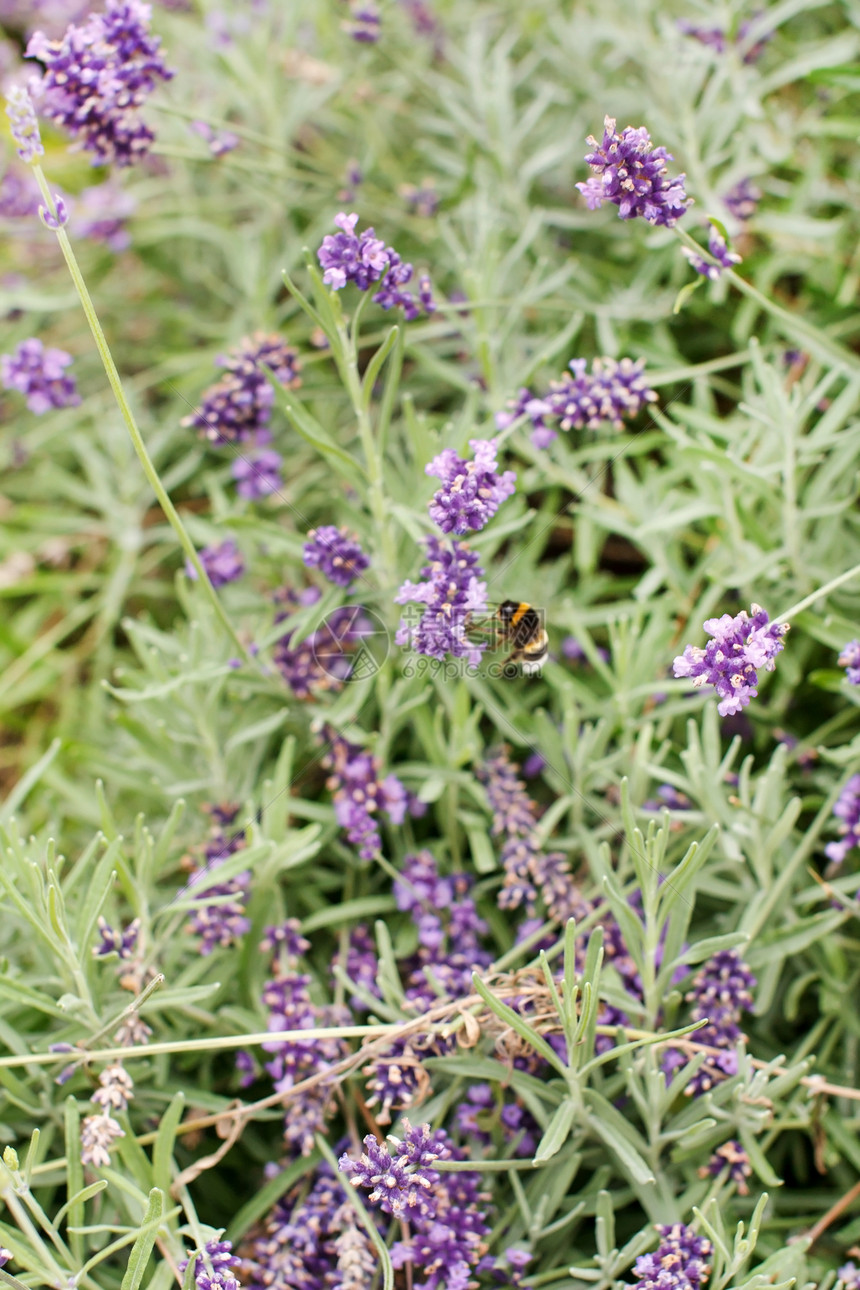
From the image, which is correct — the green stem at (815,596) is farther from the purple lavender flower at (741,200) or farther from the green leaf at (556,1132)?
the purple lavender flower at (741,200)

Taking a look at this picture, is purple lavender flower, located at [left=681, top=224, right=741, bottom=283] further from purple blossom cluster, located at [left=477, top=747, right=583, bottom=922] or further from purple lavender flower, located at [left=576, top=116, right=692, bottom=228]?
purple blossom cluster, located at [left=477, top=747, right=583, bottom=922]

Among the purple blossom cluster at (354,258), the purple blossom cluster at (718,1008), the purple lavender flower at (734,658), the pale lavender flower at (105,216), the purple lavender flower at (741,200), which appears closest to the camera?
the purple lavender flower at (734,658)

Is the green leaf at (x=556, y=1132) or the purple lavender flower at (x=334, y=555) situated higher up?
the purple lavender flower at (x=334, y=555)

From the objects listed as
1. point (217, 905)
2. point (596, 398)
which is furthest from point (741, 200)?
point (217, 905)

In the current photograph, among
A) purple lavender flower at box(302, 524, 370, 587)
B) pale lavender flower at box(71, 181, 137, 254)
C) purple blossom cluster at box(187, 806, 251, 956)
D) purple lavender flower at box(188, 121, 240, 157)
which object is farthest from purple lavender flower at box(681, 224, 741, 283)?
pale lavender flower at box(71, 181, 137, 254)

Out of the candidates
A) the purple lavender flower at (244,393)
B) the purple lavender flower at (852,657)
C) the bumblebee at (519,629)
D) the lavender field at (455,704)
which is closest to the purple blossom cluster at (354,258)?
the lavender field at (455,704)

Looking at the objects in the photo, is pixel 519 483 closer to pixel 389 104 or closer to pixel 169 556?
pixel 169 556
